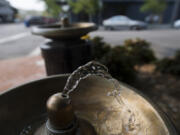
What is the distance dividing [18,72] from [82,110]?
314cm

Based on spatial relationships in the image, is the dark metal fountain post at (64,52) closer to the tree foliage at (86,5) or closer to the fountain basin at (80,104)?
the fountain basin at (80,104)

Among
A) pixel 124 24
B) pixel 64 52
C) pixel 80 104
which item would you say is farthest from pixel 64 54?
pixel 124 24

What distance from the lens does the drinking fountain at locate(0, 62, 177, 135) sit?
0.64 meters

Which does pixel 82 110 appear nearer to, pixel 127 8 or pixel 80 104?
pixel 80 104

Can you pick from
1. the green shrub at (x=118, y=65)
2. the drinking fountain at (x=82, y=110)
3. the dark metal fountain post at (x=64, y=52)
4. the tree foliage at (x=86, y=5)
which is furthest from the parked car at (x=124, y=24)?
the drinking fountain at (x=82, y=110)

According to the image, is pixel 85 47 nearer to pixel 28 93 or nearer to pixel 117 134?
pixel 28 93

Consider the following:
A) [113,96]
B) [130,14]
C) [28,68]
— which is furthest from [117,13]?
[113,96]

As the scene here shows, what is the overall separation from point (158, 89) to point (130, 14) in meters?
12.9

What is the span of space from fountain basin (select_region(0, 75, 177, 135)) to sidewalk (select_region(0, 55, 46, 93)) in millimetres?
2248

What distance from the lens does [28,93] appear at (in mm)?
920

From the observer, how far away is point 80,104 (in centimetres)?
98

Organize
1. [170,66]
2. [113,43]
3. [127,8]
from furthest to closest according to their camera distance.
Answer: [127,8] < [113,43] < [170,66]

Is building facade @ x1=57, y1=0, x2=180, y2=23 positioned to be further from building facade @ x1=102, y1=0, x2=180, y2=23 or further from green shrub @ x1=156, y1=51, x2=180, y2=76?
green shrub @ x1=156, y1=51, x2=180, y2=76

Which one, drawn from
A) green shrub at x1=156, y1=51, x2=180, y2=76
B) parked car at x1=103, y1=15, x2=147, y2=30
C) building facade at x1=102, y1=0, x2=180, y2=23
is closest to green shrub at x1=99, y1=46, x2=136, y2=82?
green shrub at x1=156, y1=51, x2=180, y2=76
